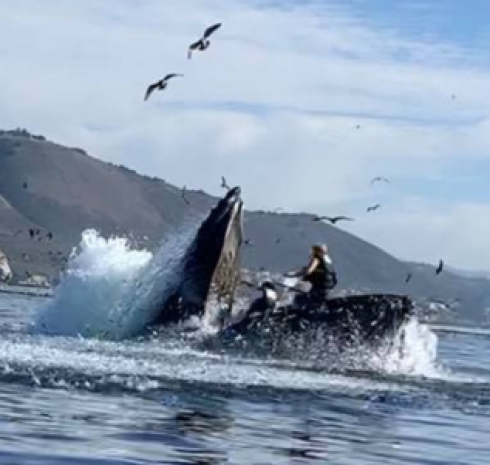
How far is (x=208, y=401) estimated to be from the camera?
2459 cm

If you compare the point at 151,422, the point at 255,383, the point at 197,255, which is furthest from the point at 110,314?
the point at 151,422

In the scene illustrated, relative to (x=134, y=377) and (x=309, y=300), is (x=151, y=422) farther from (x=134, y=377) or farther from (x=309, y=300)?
(x=309, y=300)

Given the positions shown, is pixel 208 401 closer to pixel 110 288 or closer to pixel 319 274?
pixel 319 274

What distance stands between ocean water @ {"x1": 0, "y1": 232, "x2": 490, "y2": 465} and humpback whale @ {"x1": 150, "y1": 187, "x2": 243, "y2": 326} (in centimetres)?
67

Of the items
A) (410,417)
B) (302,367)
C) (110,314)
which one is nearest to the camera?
(410,417)

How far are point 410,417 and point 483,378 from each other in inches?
494

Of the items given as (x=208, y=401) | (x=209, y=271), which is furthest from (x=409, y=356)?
(x=208, y=401)

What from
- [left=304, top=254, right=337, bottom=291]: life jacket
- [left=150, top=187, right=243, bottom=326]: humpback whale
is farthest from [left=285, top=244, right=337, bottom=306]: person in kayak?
[left=150, top=187, right=243, bottom=326]: humpback whale

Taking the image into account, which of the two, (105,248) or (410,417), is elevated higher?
(105,248)

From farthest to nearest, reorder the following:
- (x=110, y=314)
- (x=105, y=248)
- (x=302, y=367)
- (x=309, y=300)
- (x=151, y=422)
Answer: (x=105, y=248) → (x=110, y=314) → (x=309, y=300) → (x=302, y=367) → (x=151, y=422)

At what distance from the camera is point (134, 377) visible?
2677 cm

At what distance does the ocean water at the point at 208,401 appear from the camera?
63.9 ft

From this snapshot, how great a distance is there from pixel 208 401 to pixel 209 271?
38.9ft

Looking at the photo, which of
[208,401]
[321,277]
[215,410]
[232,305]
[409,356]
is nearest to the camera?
[215,410]
